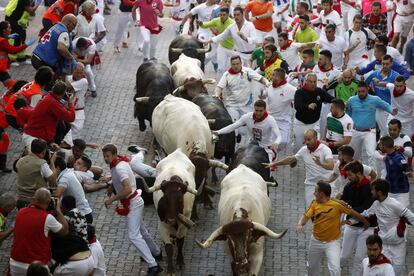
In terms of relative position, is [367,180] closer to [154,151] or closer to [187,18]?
[154,151]

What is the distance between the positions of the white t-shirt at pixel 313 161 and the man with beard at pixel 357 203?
1.34 metres

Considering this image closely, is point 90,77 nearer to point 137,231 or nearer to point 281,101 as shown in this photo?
point 281,101

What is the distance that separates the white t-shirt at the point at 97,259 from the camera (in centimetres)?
1377

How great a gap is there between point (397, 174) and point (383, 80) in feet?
12.8

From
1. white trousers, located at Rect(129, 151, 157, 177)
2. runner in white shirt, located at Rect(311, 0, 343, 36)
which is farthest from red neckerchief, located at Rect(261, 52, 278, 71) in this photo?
white trousers, located at Rect(129, 151, 157, 177)

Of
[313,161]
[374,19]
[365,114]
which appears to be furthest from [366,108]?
[374,19]

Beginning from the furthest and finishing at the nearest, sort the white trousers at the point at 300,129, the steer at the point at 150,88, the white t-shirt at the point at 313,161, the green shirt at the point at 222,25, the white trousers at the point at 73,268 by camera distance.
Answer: the green shirt at the point at 222,25, the steer at the point at 150,88, the white trousers at the point at 300,129, the white t-shirt at the point at 313,161, the white trousers at the point at 73,268

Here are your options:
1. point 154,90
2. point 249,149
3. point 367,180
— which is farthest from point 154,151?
point 367,180

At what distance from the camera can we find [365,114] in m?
17.6

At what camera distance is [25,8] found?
913 inches

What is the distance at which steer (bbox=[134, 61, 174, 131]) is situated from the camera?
19.6 m

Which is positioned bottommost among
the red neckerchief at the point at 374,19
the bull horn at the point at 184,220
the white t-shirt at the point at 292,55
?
the red neckerchief at the point at 374,19

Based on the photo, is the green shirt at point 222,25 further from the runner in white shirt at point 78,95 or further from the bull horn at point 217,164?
the bull horn at point 217,164

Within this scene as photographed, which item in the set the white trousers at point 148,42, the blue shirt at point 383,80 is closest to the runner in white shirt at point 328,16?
the blue shirt at point 383,80
